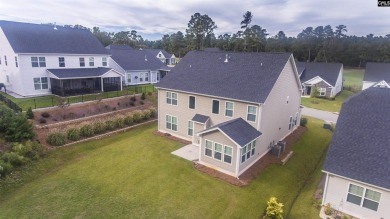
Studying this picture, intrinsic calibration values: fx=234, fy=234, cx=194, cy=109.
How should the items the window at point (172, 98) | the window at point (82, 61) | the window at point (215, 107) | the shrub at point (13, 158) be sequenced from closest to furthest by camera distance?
the shrub at point (13, 158), the window at point (215, 107), the window at point (172, 98), the window at point (82, 61)

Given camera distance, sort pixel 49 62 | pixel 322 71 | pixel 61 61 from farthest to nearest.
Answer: pixel 322 71 < pixel 61 61 < pixel 49 62

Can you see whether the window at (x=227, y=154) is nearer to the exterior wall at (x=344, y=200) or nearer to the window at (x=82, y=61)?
the exterior wall at (x=344, y=200)

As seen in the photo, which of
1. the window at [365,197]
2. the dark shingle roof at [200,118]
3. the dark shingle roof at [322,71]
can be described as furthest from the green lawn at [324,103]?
the window at [365,197]

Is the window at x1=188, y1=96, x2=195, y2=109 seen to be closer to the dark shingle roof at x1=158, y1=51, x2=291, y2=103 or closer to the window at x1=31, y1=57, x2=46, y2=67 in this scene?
the dark shingle roof at x1=158, y1=51, x2=291, y2=103

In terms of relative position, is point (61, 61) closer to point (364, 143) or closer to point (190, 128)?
point (190, 128)

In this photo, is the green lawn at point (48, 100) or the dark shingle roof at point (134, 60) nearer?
the green lawn at point (48, 100)

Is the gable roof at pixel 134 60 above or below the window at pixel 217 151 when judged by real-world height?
above

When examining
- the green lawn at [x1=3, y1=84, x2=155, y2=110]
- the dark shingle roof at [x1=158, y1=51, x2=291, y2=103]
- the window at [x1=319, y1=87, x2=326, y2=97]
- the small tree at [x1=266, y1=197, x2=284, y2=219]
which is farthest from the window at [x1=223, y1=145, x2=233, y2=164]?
the window at [x1=319, y1=87, x2=326, y2=97]

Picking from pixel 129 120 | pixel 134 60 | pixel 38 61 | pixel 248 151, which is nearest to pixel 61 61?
pixel 38 61
